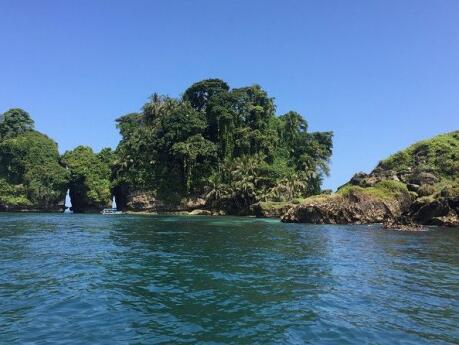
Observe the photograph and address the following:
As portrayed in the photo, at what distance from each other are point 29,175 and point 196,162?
4389cm

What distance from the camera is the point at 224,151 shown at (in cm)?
9844

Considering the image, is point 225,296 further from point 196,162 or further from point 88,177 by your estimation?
point 88,177

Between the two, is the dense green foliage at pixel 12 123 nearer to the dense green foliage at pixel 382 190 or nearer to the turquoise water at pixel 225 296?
the dense green foliage at pixel 382 190

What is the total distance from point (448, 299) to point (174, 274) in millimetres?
10789

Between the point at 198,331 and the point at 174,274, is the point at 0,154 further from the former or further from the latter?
the point at 198,331

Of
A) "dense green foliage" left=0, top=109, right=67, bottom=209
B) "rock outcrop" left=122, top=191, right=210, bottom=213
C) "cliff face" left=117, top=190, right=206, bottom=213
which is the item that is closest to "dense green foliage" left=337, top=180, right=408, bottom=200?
"rock outcrop" left=122, top=191, right=210, bottom=213

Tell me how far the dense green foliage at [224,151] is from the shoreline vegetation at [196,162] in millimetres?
237

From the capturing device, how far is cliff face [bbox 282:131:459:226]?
51.7 m

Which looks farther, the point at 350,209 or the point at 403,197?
the point at 403,197

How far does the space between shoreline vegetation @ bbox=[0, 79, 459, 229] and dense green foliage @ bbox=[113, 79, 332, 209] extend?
24 cm

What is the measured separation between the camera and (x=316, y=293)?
15.6 m

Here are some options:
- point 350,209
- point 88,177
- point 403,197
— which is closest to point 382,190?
point 403,197

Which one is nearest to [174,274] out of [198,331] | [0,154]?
[198,331]

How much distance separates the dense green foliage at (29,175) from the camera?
105312 millimetres
